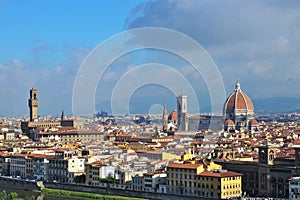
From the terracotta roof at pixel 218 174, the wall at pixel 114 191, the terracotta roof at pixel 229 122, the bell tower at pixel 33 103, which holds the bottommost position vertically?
the wall at pixel 114 191

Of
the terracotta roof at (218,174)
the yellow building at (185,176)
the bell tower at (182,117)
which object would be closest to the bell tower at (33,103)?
the bell tower at (182,117)

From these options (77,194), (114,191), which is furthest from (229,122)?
(114,191)

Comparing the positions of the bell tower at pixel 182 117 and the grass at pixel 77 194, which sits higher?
the bell tower at pixel 182 117

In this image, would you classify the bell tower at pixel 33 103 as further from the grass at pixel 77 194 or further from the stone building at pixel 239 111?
the grass at pixel 77 194

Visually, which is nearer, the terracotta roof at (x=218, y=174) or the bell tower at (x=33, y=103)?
the terracotta roof at (x=218, y=174)

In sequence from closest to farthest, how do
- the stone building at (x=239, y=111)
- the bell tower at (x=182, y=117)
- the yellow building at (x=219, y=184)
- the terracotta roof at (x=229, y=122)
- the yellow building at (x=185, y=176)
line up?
the yellow building at (x=219, y=184) < the yellow building at (x=185, y=176) < the bell tower at (x=182, y=117) < the terracotta roof at (x=229, y=122) < the stone building at (x=239, y=111)

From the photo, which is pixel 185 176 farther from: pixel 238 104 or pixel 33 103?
pixel 238 104
